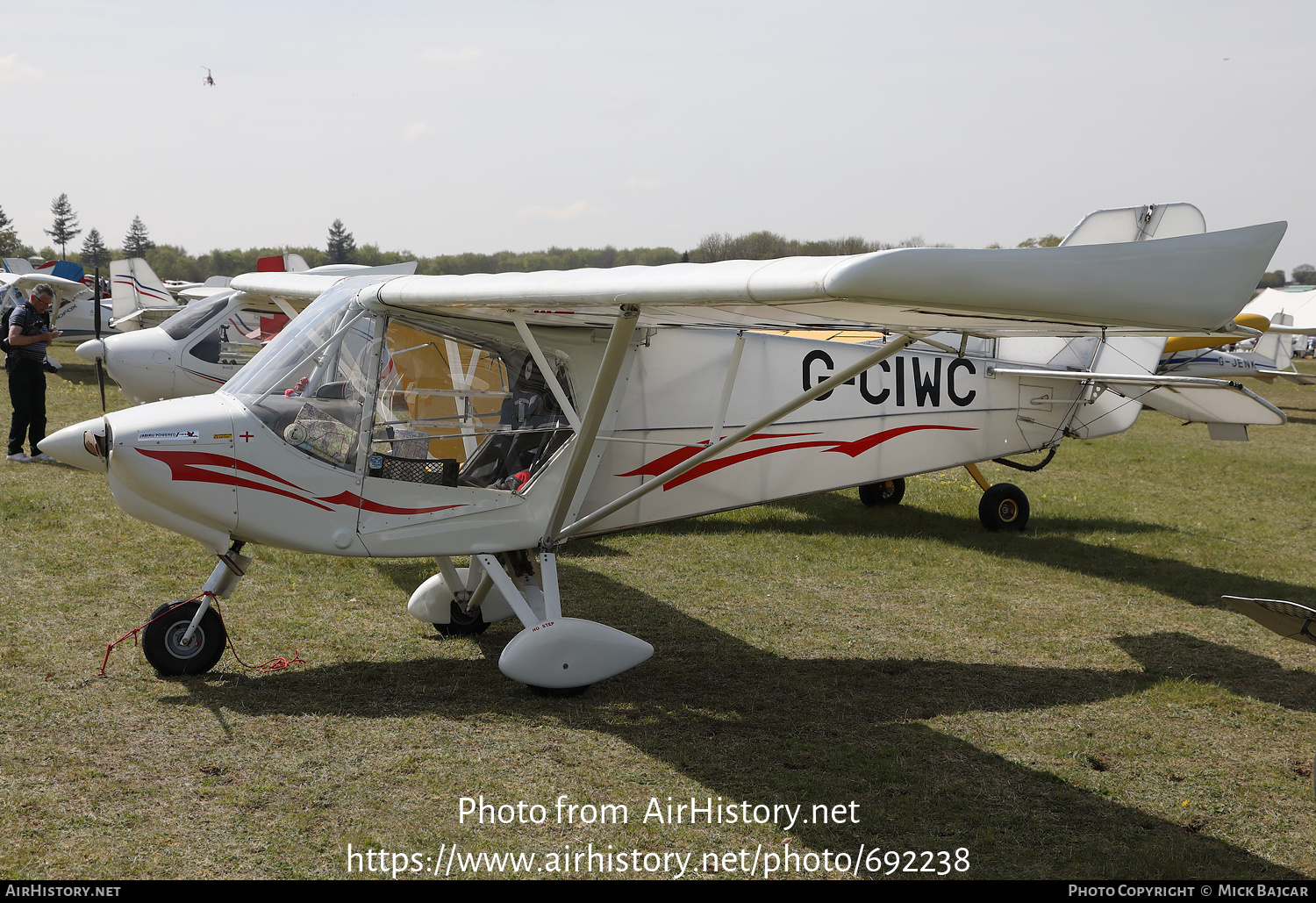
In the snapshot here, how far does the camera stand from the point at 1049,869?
356 centimetres

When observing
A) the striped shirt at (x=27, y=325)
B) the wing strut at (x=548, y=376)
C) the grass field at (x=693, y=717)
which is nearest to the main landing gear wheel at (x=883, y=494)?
the grass field at (x=693, y=717)

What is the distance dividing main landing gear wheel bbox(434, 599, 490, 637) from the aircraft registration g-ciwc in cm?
1

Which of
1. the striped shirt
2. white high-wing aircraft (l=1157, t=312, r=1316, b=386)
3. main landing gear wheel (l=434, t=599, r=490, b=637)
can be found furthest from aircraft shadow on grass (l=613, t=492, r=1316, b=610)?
white high-wing aircraft (l=1157, t=312, r=1316, b=386)

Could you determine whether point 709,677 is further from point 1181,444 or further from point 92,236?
point 92,236

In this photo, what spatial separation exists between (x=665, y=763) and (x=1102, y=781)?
203cm

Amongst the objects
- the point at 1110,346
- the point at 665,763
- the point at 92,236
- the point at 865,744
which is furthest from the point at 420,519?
the point at 92,236

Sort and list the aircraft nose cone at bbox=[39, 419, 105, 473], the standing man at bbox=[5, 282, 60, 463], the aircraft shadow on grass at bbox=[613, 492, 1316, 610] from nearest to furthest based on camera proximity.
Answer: the aircraft nose cone at bbox=[39, 419, 105, 473] < the aircraft shadow on grass at bbox=[613, 492, 1316, 610] < the standing man at bbox=[5, 282, 60, 463]

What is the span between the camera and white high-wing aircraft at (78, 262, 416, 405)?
11883mm

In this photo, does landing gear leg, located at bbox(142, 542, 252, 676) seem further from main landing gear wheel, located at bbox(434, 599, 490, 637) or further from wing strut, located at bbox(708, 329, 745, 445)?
wing strut, located at bbox(708, 329, 745, 445)

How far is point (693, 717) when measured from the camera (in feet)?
16.4

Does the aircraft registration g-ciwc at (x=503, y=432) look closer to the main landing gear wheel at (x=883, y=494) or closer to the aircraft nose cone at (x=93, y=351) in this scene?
the main landing gear wheel at (x=883, y=494)

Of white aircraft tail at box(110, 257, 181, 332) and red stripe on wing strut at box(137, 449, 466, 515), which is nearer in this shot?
red stripe on wing strut at box(137, 449, 466, 515)

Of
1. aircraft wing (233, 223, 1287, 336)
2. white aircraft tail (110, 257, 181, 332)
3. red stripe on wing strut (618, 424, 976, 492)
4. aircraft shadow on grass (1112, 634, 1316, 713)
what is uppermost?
white aircraft tail (110, 257, 181, 332)

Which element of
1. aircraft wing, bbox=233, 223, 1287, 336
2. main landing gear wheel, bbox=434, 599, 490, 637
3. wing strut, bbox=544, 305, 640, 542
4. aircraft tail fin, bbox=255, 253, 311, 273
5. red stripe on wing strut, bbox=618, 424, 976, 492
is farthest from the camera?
aircraft tail fin, bbox=255, 253, 311, 273
